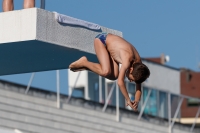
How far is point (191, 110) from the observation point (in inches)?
3054

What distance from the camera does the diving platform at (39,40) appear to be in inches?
547

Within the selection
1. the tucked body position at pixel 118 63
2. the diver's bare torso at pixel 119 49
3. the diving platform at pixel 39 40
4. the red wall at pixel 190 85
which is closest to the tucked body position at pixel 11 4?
the diving platform at pixel 39 40

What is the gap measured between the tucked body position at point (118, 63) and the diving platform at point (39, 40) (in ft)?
2.90

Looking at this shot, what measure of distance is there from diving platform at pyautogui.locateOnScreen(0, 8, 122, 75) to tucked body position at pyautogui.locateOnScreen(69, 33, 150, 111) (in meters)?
0.88

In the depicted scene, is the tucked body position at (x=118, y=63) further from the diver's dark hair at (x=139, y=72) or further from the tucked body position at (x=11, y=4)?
the tucked body position at (x=11, y=4)

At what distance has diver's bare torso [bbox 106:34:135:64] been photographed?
1264 cm

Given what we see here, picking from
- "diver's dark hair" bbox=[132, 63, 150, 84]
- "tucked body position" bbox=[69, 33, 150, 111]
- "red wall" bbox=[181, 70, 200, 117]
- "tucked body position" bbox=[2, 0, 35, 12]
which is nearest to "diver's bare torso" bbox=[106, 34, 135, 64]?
"tucked body position" bbox=[69, 33, 150, 111]

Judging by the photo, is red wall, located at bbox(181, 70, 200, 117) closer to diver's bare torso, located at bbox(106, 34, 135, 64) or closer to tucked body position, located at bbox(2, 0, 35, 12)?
tucked body position, located at bbox(2, 0, 35, 12)

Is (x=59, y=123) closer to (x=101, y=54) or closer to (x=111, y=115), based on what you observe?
(x=111, y=115)

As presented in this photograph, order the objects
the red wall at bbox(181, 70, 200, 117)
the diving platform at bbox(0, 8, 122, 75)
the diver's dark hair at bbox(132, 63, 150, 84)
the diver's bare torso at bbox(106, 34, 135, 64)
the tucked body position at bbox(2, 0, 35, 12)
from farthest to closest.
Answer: the red wall at bbox(181, 70, 200, 117) → the tucked body position at bbox(2, 0, 35, 12) → the diving platform at bbox(0, 8, 122, 75) → the diver's bare torso at bbox(106, 34, 135, 64) → the diver's dark hair at bbox(132, 63, 150, 84)

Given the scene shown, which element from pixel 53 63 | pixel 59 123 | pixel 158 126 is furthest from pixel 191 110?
pixel 53 63

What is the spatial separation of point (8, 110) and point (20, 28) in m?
12.7

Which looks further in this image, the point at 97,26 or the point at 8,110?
the point at 8,110

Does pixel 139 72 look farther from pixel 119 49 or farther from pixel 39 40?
pixel 39 40
